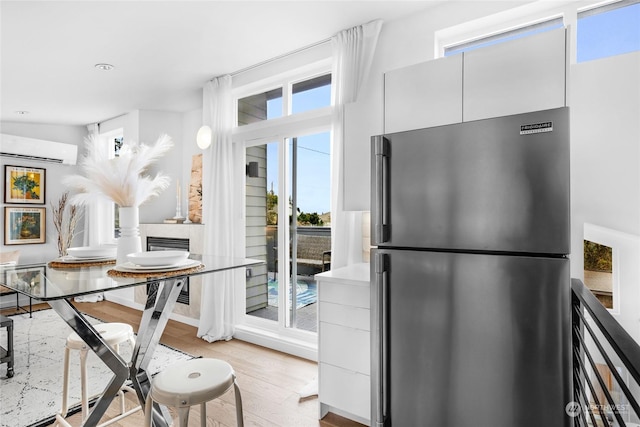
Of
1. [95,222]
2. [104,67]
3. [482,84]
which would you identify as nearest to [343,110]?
[482,84]

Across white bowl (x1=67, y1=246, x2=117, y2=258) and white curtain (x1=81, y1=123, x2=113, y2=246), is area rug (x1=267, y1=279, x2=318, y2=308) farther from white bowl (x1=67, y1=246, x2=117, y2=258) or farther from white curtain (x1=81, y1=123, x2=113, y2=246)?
white curtain (x1=81, y1=123, x2=113, y2=246)

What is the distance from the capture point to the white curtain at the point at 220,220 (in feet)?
11.6

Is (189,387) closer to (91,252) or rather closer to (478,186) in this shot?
(91,252)

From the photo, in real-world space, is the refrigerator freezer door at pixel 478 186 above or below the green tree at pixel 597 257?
above

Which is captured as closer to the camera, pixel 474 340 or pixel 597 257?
pixel 474 340

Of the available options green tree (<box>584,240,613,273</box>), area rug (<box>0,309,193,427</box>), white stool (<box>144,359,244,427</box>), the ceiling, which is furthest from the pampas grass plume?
green tree (<box>584,240,613,273</box>)

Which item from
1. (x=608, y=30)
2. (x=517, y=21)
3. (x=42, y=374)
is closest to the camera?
(x=608, y=30)

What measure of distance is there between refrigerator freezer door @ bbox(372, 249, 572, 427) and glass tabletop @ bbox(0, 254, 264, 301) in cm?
82

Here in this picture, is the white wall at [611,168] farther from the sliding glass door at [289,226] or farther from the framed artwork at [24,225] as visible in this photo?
the framed artwork at [24,225]

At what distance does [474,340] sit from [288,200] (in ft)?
7.18

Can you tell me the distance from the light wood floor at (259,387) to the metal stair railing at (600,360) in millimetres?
1255

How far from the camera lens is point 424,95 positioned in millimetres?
2010

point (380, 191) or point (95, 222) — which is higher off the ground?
point (380, 191)

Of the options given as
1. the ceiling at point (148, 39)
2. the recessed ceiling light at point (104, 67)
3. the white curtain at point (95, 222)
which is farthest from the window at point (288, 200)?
the white curtain at point (95, 222)
